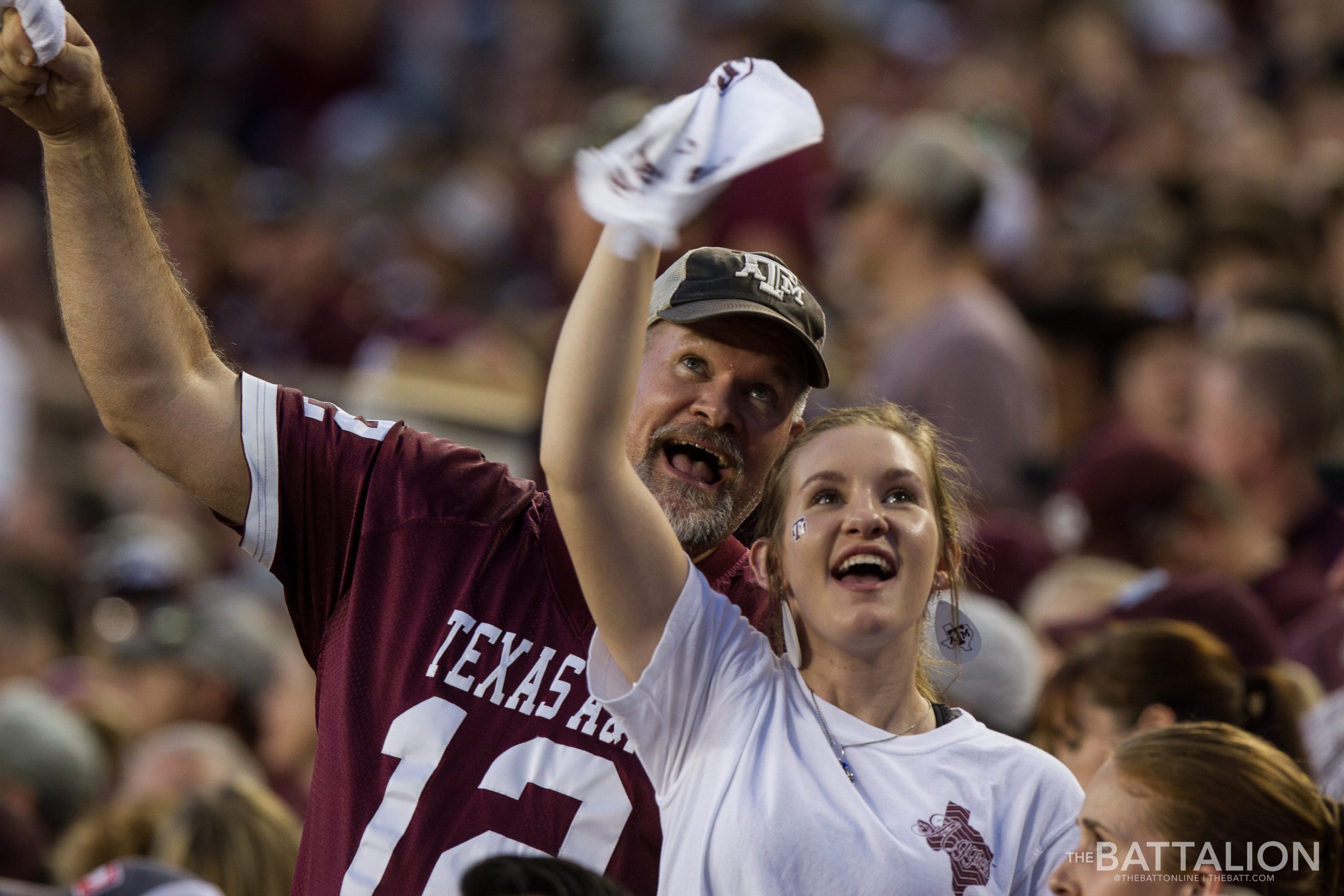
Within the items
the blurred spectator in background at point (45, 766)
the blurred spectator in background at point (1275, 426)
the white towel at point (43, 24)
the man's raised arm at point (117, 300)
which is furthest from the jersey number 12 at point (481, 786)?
the blurred spectator in background at point (1275, 426)

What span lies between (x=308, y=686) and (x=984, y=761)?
328 centimetres

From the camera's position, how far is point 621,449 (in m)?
2.08

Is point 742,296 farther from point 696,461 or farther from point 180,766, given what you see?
point 180,766

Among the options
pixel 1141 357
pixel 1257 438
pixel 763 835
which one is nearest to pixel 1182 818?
pixel 763 835

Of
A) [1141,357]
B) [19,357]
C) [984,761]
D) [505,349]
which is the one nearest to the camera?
[984,761]

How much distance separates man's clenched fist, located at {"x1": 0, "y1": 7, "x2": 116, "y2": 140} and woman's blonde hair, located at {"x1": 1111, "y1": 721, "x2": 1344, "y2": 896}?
1636 mm

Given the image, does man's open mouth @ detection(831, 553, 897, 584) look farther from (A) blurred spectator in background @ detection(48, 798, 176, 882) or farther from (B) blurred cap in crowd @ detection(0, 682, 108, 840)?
(B) blurred cap in crowd @ detection(0, 682, 108, 840)

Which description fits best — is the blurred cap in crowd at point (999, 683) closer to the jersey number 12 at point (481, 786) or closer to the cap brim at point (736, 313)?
the cap brim at point (736, 313)

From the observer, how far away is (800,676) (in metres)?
2.31

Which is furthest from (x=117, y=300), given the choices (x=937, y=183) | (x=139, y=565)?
(x=139, y=565)

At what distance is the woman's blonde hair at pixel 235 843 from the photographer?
3.50 metres

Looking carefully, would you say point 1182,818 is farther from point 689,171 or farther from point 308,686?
point 308,686

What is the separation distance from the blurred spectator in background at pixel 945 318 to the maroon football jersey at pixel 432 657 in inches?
111

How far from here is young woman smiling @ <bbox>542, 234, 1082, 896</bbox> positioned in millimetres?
2061
